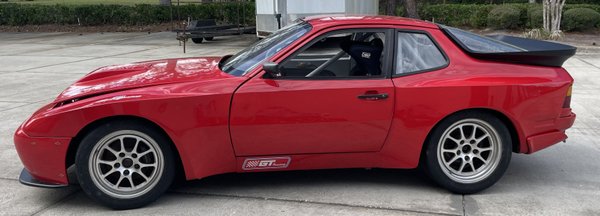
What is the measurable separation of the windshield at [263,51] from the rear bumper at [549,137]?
200cm

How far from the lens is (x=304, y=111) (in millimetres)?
3791

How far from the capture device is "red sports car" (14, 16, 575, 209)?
12.1 ft

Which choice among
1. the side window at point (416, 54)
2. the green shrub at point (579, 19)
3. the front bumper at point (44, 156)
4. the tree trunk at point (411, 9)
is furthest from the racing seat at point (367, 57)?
the green shrub at point (579, 19)

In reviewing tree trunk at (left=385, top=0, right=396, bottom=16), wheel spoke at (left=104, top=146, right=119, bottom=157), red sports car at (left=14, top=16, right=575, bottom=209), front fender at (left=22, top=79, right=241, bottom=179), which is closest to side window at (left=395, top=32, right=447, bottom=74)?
red sports car at (left=14, top=16, right=575, bottom=209)

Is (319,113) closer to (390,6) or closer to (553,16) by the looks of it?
(553,16)

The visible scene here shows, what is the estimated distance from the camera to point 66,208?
3.84 metres

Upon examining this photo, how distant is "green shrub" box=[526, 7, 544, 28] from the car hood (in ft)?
47.9

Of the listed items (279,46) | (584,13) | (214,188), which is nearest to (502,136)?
(279,46)

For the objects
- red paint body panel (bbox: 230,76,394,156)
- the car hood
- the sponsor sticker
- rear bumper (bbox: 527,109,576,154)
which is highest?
Answer: the car hood

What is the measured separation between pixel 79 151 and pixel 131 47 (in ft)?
42.5

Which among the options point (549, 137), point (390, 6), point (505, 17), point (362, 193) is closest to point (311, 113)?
point (362, 193)

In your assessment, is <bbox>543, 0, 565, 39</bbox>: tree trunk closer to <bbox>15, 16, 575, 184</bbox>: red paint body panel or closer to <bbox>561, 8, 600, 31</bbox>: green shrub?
<bbox>561, 8, 600, 31</bbox>: green shrub

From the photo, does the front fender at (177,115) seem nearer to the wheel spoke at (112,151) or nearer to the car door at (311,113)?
the car door at (311,113)

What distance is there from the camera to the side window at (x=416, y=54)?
13.2ft
